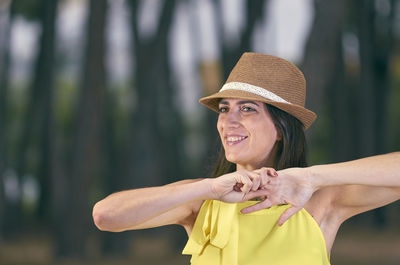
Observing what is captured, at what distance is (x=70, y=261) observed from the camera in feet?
40.5

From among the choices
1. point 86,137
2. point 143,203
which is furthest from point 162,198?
point 86,137

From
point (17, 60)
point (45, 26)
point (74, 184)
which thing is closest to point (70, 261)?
point (74, 184)

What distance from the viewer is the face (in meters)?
3.33

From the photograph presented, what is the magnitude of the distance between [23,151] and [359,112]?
10363mm

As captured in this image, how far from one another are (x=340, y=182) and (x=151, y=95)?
11.2 meters

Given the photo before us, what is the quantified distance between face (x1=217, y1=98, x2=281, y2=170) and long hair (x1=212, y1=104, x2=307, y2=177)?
0.04 metres

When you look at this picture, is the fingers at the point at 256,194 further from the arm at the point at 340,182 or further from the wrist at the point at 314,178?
the wrist at the point at 314,178

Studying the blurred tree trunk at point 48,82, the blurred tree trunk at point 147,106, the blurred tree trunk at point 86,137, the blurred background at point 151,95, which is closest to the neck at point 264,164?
the blurred background at point 151,95

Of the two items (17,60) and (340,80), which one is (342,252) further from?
(17,60)

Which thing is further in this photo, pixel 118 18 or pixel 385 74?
pixel 118 18

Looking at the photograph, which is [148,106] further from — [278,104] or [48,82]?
[278,104]

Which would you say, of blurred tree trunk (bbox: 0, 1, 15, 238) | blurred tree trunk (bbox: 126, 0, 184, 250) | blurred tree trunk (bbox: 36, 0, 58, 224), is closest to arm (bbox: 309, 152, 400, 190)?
blurred tree trunk (bbox: 126, 0, 184, 250)

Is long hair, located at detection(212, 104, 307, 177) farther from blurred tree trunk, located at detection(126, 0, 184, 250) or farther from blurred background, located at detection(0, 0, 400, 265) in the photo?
blurred tree trunk, located at detection(126, 0, 184, 250)

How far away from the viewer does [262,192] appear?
10.2 ft
